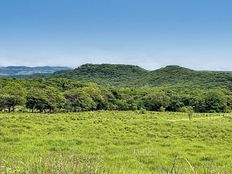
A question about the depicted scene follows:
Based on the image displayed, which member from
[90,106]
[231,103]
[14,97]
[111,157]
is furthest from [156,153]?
[231,103]

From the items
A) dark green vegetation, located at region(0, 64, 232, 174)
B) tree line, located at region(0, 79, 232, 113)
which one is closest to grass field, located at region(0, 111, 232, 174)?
dark green vegetation, located at region(0, 64, 232, 174)

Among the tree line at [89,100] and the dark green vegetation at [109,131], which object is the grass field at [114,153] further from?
the tree line at [89,100]

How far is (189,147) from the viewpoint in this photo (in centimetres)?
2477

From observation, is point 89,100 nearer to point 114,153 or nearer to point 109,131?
point 109,131

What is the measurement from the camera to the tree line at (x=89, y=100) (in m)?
100

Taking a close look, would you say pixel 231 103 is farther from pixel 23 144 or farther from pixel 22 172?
pixel 22 172

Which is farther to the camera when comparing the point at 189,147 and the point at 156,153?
→ the point at 189,147

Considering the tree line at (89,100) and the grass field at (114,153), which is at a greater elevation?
the grass field at (114,153)

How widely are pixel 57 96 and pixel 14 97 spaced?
14729 millimetres

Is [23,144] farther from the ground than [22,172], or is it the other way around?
[22,172]

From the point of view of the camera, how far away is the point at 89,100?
115750 millimetres

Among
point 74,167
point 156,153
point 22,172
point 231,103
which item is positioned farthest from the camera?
point 231,103

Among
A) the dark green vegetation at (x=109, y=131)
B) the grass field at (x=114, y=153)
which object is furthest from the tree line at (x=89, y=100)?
the grass field at (x=114, y=153)

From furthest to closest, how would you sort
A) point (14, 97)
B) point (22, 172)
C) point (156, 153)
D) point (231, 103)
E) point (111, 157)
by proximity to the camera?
point (231, 103)
point (14, 97)
point (156, 153)
point (111, 157)
point (22, 172)
